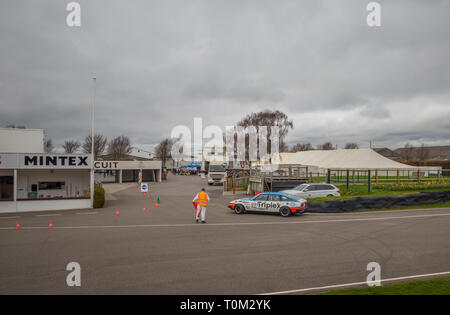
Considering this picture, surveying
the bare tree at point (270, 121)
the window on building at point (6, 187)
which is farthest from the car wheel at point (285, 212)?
the bare tree at point (270, 121)

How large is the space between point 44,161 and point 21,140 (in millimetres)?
10134

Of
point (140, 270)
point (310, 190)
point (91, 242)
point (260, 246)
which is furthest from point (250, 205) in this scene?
point (140, 270)

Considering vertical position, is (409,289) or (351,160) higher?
(351,160)

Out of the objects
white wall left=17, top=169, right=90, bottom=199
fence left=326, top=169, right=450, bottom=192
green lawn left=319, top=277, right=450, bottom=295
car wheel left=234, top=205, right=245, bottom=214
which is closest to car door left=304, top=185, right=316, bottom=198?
fence left=326, top=169, right=450, bottom=192

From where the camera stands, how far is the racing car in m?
17.7

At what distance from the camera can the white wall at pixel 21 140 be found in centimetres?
2873

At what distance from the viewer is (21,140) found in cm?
2956

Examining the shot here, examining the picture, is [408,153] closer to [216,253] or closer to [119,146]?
[119,146]

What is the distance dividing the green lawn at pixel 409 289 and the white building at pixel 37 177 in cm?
2092

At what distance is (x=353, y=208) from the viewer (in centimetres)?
1981

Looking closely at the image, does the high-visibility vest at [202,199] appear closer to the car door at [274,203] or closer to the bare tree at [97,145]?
the car door at [274,203]

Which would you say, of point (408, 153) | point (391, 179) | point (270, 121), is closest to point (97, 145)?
point (270, 121)

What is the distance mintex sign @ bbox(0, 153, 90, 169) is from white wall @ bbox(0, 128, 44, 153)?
8.69 m

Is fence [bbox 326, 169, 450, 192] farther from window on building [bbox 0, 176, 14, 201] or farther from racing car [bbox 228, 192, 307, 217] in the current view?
window on building [bbox 0, 176, 14, 201]
